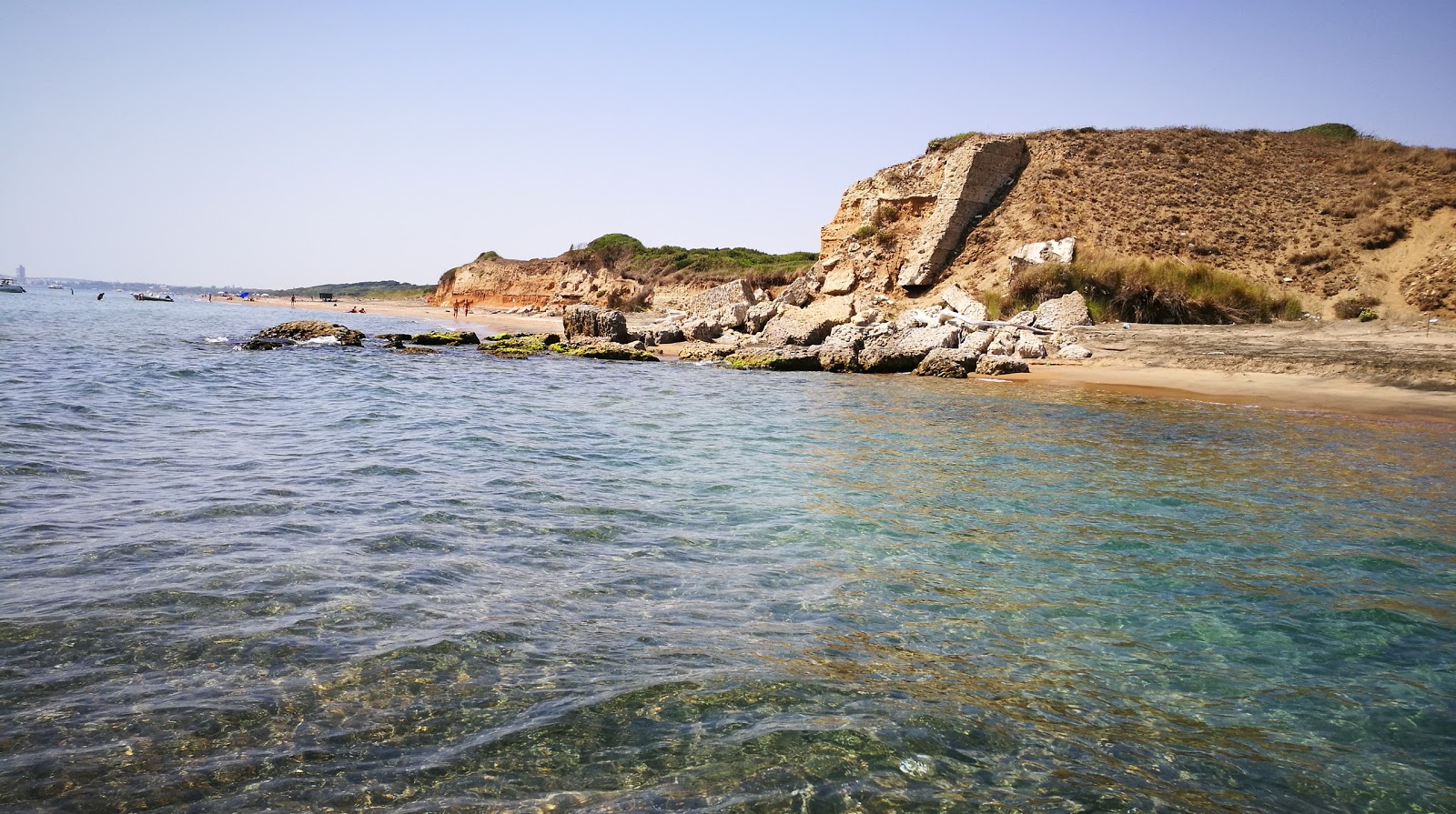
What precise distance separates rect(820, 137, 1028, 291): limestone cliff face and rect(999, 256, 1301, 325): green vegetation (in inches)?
247

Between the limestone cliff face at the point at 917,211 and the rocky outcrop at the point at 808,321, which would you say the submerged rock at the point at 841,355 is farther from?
the limestone cliff face at the point at 917,211

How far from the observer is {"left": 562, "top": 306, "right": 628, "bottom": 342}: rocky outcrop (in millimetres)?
26969

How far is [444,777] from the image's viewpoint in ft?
8.76

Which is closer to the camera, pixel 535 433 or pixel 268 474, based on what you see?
pixel 268 474

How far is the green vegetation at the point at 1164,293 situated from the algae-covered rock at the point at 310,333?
22.2 metres

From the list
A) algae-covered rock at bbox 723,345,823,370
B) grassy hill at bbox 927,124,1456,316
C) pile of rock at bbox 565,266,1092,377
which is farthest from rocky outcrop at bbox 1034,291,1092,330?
algae-covered rock at bbox 723,345,823,370

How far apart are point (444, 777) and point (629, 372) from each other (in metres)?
17.1

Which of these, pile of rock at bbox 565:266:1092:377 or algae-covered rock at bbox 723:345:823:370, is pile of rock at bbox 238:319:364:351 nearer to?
pile of rock at bbox 565:266:1092:377

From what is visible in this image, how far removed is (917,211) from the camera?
108 ft

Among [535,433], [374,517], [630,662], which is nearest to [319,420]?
[535,433]

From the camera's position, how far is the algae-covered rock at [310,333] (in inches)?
1000

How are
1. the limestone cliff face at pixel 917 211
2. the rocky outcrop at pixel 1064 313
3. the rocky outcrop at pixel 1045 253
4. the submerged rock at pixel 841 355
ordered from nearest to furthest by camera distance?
the submerged rock at pixel 841 355
the rocky outcrop at pixel 1064 313
the rocky outcrop at pixel 1045 253
the limestone cliff face at pixel 917 211

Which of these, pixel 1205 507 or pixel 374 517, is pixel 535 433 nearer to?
pixel 374 517

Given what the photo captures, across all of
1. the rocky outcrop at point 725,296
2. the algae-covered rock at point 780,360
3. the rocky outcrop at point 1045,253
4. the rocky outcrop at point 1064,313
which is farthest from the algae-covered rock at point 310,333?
the rocky outcrop at point 1045,253
